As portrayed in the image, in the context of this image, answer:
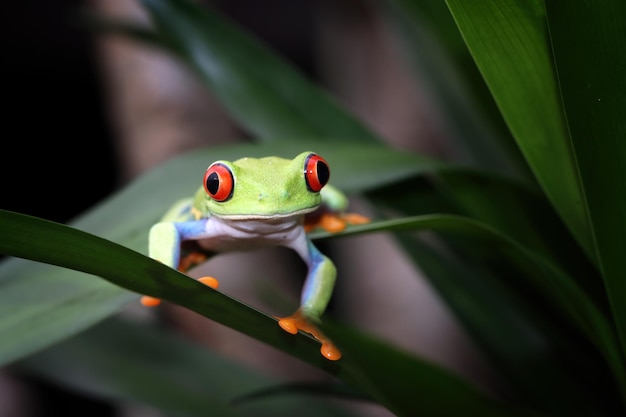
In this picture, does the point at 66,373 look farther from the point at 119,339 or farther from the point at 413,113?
the point at 413,113

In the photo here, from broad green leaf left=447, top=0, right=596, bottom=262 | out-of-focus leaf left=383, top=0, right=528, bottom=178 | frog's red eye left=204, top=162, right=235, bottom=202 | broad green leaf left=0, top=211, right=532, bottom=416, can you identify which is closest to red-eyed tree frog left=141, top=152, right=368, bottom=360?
frog's red eye left=204, top=162, right=235, bottom=202

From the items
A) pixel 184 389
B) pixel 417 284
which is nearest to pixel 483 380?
pixel 417 284

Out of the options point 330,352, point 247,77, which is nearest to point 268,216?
point 330,352

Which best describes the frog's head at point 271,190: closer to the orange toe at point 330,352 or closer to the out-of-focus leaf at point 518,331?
the orange toe at point 330,352

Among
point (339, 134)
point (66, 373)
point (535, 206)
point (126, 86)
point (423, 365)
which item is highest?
point (126, 86)

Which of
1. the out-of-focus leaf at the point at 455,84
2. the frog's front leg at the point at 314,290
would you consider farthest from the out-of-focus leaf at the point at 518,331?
the frog's front leg at the point at 314,290

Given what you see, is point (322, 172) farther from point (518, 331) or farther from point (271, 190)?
point (518, 331)

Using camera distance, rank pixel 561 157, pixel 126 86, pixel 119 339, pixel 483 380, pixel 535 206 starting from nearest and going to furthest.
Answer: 1. pixel 561 157
2. pixel 535 206
3. pixel 119 339
4. pixel 126 86
5. pixel 483 380

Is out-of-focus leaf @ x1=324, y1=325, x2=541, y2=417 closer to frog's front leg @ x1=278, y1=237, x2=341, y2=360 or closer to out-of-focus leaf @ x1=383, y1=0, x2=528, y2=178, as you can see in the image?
frog's front leg @ x1=278, y1=237, x2=341, y2=360
